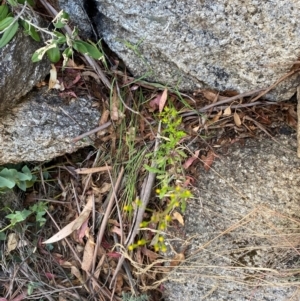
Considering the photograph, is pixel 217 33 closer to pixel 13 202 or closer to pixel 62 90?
pixel 62 90

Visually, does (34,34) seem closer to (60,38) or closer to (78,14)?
(60,38)

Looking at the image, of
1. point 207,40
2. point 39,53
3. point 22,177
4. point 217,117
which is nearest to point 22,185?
point 22,177

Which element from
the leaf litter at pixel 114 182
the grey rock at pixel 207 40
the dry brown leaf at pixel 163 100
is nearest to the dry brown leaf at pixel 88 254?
the leaf litter at pixel 114 182

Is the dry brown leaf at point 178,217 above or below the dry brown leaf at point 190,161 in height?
below

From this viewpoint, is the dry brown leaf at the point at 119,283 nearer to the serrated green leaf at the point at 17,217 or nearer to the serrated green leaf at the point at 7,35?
the serrated green leaf at the point at 17,217

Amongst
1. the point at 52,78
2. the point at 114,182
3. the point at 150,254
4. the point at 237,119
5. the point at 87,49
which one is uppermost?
the point at 87,49

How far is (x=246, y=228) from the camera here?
5.47 ft

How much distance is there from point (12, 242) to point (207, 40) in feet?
3.66

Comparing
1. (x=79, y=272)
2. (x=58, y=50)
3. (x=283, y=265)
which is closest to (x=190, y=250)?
(x=283, y=265)

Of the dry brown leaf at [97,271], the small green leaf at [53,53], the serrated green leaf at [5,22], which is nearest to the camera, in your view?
the serrated green leaf at [5,22]

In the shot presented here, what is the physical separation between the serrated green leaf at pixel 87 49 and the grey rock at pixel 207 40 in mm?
128

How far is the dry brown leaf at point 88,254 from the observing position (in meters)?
1.84

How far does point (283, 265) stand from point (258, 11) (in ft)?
2.84

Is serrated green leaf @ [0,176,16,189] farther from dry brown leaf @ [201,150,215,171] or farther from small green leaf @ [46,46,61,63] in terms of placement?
dry brown leaf @ [201,150,215,171]
